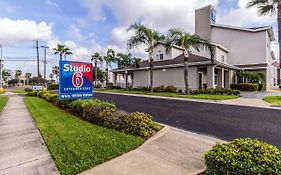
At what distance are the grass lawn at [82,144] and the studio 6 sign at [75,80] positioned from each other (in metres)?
3.62

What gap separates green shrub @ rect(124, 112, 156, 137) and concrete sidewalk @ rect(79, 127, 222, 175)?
428 mm

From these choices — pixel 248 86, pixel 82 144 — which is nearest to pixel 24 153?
pixel 82 144

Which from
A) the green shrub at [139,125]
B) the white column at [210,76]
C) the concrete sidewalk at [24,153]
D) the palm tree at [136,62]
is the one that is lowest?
the concrete sidewalk at [24,153]

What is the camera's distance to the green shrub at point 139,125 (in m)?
6.55

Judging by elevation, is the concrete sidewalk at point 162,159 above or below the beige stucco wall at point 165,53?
below

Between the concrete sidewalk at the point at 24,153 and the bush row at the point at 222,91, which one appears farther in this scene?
the bush row at the point at 222,91

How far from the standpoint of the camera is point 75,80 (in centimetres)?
1159

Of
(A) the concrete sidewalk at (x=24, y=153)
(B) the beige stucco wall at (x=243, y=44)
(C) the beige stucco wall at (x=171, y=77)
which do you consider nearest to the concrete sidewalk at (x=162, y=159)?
(A) the concrete sidewalk at (x=24, y=153)

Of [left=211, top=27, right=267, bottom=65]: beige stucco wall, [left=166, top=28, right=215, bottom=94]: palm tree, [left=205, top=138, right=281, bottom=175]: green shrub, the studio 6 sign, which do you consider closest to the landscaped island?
the studio 6 sign

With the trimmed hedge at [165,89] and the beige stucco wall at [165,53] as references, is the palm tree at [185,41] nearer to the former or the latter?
the trimmed hedge at [165,89]

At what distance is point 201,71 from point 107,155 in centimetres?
2338

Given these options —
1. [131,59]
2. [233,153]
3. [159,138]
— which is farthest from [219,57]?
[233,153]

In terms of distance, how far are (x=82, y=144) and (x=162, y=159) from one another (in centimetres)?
229

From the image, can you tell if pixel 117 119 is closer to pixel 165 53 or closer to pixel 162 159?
pixel 162 159
